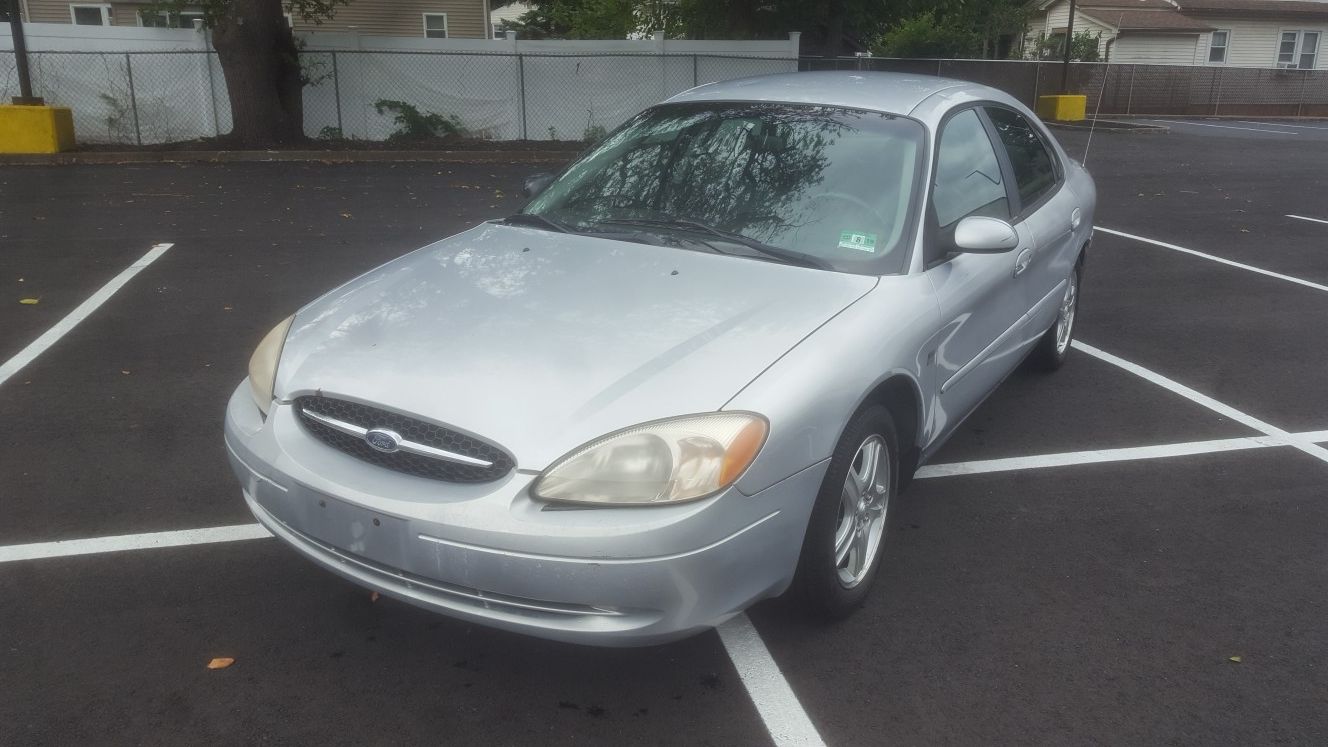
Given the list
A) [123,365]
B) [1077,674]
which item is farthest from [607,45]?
[1077,674]

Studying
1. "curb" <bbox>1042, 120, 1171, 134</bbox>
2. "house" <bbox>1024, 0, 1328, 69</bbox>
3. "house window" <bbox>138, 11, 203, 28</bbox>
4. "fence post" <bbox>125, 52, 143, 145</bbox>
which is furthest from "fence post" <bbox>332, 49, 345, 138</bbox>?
"house" <bbox>1024, 0, 1328, 69</bbox>

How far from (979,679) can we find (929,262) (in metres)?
1.40

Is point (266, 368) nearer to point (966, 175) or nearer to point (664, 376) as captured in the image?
point (664, 376)

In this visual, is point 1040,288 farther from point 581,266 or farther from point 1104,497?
point 581,266

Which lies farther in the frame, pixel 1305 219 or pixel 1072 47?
pixel 1072 47

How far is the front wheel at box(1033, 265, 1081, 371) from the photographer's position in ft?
18.6

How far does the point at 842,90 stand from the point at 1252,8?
129 feet

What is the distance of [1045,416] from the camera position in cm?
527

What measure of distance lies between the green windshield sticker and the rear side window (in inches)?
54.9

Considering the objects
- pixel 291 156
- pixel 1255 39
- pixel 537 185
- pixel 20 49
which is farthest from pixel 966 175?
pixel 1255 39

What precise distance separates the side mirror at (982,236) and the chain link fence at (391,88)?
562 inches

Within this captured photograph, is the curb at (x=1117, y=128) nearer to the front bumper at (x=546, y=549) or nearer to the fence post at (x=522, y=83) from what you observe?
the fence post at (x=522, y=83)

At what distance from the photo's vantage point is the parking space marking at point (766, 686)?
2.84 metres

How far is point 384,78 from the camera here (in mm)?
18688
